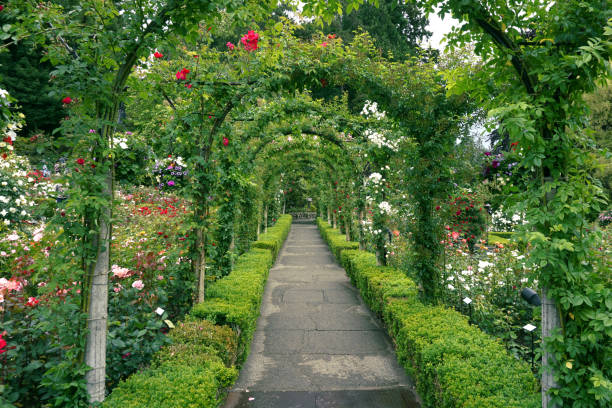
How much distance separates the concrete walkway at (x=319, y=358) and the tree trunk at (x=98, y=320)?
4.54 ft

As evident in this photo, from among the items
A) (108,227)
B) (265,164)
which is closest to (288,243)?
(265,164)

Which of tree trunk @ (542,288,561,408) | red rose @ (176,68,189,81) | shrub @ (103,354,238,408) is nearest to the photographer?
tree trunk @ (542,288,561,408)

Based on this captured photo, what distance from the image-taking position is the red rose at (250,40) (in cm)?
364

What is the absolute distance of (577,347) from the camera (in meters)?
1.86

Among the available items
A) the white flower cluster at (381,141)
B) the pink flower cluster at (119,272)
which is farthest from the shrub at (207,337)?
the white flower cluster at (381,141)

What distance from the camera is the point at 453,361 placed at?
8.66ft

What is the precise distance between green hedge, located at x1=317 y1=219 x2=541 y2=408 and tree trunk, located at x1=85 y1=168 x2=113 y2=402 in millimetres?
2240

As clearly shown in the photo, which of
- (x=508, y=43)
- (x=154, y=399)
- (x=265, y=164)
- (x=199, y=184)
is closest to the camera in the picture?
(x=508, y=43)

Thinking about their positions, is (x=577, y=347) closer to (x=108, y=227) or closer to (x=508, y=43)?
(x=508, y=43)

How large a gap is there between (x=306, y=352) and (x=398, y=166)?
2.66 m

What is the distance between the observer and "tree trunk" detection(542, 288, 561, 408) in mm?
1966

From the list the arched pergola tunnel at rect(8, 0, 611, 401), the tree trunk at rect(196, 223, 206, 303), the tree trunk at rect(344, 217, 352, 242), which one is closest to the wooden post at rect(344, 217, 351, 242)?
the tree trunk at rect(344, 217, 352, 242)

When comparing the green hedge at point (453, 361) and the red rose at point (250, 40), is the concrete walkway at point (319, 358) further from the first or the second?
the red rose at point (250, 40)

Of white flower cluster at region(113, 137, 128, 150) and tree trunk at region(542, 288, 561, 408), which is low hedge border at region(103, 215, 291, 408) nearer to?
white flower cluster at region(113, 137, 128, 150)
